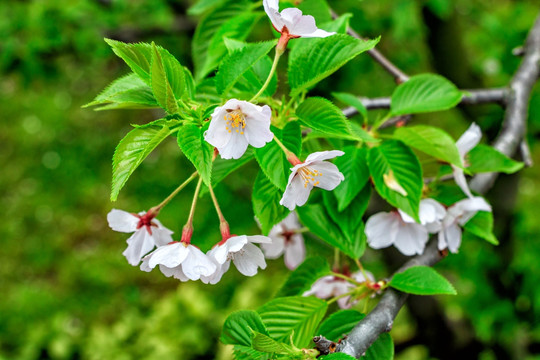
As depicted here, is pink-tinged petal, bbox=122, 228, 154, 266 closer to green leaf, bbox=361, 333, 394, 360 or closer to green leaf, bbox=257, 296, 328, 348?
green leaf, bbox=257, 296, 328, 348

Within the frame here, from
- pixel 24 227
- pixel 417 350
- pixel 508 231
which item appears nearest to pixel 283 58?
pixel 508 231

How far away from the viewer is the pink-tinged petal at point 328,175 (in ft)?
2.72

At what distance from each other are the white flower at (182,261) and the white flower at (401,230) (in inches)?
14.6

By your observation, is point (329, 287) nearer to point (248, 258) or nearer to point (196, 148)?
point (248, 258)

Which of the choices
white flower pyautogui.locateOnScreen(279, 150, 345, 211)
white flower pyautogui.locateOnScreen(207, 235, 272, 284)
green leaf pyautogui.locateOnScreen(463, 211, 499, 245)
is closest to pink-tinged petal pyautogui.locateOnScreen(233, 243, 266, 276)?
white flower pyautogui.locateOnScreen(207, 235, 272, 284)

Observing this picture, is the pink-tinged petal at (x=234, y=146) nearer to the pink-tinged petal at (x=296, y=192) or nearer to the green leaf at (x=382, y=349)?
the pink-tinged petal at (x=296, y=192)

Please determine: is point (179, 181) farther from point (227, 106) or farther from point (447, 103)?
point (227, 106)

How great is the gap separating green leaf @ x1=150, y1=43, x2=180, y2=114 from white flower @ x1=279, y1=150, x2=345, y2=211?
19 cm

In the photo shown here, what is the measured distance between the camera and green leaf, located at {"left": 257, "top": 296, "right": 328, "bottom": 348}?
0.92 meters

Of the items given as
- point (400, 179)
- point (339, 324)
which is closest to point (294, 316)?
point (339, 324)

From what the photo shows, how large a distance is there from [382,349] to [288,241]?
1.48 feet

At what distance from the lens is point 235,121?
2.41 feet

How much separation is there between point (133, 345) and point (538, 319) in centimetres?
257

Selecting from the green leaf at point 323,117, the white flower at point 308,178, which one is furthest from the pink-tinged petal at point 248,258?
the green leaf at point 323,117
